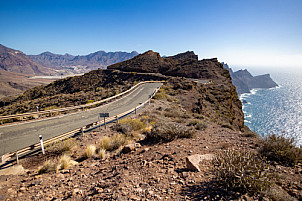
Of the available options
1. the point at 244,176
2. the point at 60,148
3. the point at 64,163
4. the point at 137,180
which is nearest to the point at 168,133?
the point at 137,180

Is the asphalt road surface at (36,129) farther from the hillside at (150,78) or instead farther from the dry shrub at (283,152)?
the hillside at (150,78)

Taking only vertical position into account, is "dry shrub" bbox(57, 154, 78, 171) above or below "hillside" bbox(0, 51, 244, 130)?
below

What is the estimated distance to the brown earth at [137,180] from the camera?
3.52m

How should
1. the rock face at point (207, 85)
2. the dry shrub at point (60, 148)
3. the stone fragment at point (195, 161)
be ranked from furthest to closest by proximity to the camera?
the rock face at point (207, 85)
the dry shrub at point (60, 148)
the stone fragment at point (195, 161)

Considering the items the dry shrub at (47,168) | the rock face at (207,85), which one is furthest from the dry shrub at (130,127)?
the rock face at (207,85)

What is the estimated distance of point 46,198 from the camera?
412 centimetres

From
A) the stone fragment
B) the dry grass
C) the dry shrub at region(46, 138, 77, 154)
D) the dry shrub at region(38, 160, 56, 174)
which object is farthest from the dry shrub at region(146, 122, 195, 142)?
the dry shrub at region(38, 160, 56, 174)

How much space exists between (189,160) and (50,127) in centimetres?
1023

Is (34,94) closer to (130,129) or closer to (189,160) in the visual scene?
(130,129)

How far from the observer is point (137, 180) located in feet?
13.9

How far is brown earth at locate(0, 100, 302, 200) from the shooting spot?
3.52 metres

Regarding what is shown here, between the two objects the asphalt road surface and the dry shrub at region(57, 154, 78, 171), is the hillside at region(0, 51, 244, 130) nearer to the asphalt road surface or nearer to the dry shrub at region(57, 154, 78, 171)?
the asphalt road surface

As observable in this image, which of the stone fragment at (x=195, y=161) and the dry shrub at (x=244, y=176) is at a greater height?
the dry shrub at (x=244, y=176)

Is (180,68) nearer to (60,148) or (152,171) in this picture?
(60,148)
